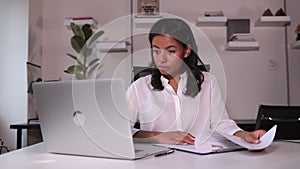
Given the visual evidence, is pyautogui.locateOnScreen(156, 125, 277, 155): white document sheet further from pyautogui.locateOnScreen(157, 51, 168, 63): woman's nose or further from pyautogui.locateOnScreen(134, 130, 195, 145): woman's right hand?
pyautogui.locateOnScreen(157, 51, 168, 63): woman's nose

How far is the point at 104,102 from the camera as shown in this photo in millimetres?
857

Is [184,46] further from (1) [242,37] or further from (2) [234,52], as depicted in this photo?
(2) [234,52]

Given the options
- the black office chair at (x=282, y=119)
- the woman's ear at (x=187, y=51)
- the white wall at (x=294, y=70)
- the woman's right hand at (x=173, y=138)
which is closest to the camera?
the woman's right hand at (x=173, y=138)

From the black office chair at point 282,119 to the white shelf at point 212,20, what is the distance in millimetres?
1066

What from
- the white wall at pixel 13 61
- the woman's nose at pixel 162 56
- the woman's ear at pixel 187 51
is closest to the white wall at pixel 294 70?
the woman's ear at pixel 187 51

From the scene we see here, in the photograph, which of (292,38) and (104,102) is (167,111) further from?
(292,38)

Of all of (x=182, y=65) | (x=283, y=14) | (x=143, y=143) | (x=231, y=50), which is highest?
(x=283, y=14)

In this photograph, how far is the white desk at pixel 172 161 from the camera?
31.9 inches

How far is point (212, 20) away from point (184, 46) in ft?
5.09

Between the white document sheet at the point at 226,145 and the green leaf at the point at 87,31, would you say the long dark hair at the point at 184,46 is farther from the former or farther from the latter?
the green leaf at the point at 87,31

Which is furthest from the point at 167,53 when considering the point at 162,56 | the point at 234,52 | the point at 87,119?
the point at 234,52

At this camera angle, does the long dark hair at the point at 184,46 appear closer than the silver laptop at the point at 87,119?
No

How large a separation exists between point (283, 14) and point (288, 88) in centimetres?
69

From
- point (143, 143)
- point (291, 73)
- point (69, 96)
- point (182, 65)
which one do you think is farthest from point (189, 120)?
point (291, 73)
